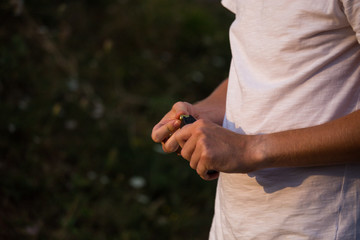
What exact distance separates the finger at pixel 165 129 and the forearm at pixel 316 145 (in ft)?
0.99

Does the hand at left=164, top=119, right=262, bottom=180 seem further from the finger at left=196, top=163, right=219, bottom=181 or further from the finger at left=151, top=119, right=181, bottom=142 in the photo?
the finger at left=151, top=119, right=181, bottom=142

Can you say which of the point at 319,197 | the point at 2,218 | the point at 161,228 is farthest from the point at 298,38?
the point at 2,218

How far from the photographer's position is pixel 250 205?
1.25 meters

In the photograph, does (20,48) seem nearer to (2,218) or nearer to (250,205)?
(2,218)

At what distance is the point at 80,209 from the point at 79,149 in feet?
1.98

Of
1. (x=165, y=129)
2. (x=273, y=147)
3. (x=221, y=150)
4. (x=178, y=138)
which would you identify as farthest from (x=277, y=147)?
(x=165, y=129)

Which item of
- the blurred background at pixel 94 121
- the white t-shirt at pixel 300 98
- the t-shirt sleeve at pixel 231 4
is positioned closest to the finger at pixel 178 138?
the white t-shirt at pixel 300 98

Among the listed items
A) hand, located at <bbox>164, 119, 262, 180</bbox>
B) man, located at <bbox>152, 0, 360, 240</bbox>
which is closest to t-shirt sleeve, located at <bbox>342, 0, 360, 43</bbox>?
man, located at <bbox>152, 0, 360, 240</bbox>

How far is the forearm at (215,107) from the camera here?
1.48 metres

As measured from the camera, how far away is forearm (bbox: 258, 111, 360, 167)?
1017mm

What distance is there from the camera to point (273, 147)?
3.50 ft

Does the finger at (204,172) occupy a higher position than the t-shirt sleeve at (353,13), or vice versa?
the t-shirt sleeve at (353,13)

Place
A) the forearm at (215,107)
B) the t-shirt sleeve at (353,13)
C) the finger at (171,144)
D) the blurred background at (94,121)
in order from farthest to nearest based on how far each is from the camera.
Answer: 1. the blurred background at (94,121)
2. the forearm at (215,107)
3. the finger at (171,144)
4. the t-shirt sleeve at (353,13)

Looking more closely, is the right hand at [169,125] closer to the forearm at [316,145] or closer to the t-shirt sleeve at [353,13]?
the forearm at [316,145]
